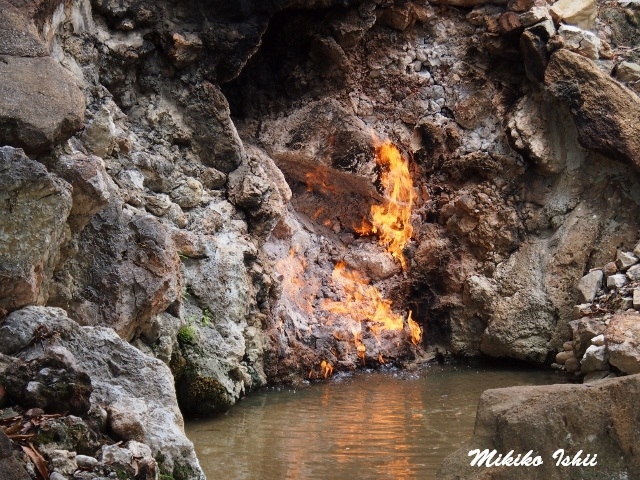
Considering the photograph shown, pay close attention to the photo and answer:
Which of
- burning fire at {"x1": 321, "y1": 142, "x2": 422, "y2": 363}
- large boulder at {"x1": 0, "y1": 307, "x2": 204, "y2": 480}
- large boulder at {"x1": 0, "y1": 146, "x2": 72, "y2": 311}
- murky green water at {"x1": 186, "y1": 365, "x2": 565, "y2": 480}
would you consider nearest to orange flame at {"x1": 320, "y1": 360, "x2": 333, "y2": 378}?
murky green water at {"x1": 186, "y1": 365, "x2": 565, "y2": 480}

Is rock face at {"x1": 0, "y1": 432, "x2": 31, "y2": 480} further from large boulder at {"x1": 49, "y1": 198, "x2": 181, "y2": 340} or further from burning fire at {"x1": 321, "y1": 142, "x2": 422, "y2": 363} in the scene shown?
burning fire at {"x1": 321, "y1": 142, "x2": 422, "y2": 363}

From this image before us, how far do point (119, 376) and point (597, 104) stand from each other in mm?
7629

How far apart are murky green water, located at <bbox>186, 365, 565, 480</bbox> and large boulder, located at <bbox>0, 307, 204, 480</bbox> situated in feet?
4.03

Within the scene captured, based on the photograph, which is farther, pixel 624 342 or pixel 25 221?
pixel 624 342

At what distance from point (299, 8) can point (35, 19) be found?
15.8 ft

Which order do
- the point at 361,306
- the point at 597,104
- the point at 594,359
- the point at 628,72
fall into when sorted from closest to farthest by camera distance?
the point at 594,359 < the point at 597,104 < the point at 628,72 < the point at 361,306

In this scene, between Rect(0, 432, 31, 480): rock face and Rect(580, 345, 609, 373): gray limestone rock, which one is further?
Rect(580, 345, 609, 373): gray limestone rock

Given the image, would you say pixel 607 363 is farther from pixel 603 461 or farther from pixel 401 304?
pixel 603 461

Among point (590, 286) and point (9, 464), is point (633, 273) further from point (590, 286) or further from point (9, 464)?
point (9, 464)

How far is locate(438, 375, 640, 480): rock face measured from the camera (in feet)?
13.0

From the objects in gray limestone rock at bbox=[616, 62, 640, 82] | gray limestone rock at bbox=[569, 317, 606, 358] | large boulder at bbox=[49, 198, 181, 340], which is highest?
gray limestone rock at bbox=[616, 62, 640, 82]

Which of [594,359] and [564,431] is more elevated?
[564,431]

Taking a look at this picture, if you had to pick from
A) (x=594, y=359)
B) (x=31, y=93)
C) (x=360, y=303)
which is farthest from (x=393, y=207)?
(x=31, y=93)

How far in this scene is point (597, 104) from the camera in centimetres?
1034
